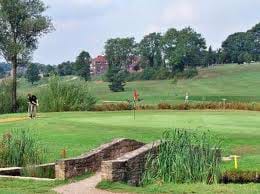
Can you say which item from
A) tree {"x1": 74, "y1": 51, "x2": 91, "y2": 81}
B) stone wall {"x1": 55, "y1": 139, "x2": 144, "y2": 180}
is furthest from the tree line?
stone wall {"x1": 55, "y1": 139, "x2": 144, "y2": 180}

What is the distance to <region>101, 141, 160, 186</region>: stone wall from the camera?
16.7m

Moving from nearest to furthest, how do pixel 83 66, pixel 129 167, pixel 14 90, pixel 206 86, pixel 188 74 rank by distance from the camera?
1. pixel 129 167
2. pixel 14 90
3. pixel 206 86
4. pixel 188 74
5. pixel 83 66

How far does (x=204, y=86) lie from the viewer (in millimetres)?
110438

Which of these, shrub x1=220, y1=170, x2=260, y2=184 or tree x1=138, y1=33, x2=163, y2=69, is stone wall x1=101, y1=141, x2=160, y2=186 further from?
tree x1=138, y1=33, x2=163, y2=69

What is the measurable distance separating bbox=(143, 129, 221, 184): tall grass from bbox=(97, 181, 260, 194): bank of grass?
1.16 meters

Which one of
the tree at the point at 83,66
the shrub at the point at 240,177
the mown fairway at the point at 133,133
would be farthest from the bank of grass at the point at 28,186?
the tree at the point at 83,66

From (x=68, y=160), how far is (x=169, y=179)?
2870mm

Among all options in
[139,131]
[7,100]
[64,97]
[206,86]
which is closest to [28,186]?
[139,131]

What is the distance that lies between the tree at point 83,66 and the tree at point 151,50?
46.1ft

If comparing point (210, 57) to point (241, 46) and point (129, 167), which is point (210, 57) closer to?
point (241, 46)

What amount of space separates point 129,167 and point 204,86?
308ft

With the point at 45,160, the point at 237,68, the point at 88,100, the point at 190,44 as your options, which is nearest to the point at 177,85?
the point at 237,68

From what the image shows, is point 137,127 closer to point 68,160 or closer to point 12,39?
point 68,160

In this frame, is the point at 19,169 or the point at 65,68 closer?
the point at 19,169
